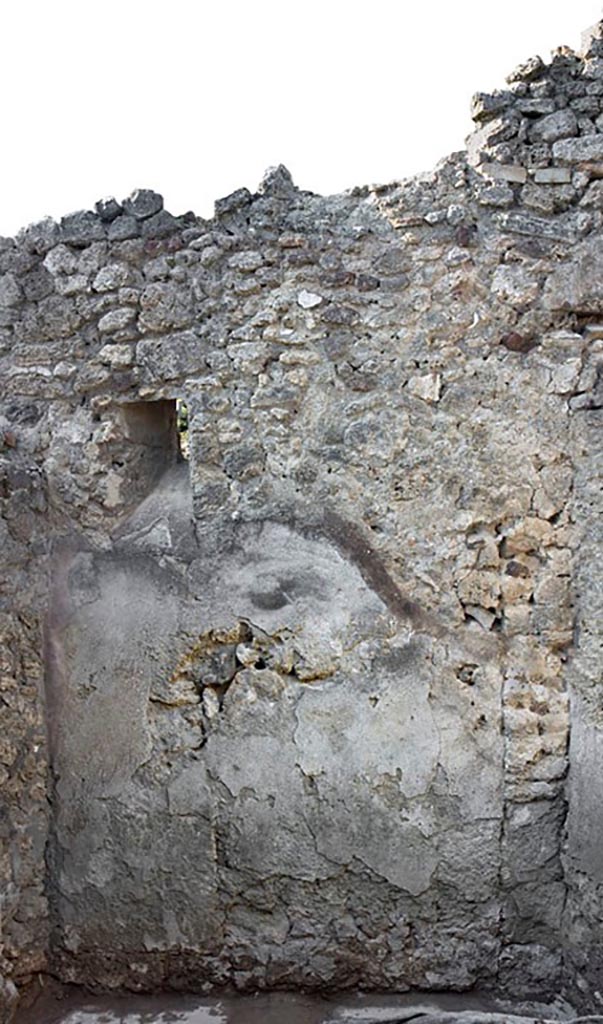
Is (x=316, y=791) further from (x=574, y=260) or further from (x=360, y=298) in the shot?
(x=574, y=260)

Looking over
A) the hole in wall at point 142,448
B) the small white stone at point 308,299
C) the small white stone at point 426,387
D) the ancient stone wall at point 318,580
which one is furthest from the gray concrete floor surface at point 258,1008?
the small white stone at point 308,299

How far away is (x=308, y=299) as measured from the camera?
3934 millimetres

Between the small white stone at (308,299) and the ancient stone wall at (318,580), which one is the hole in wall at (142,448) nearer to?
the ancient stone wall at (318,580)

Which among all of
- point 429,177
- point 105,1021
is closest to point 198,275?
point 429,177

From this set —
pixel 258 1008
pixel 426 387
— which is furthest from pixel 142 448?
pixel 258 1008

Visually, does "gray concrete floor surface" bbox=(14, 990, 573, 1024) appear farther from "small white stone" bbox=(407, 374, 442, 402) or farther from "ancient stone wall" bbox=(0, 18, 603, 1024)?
"small white stone" bbox=(407, 374, 442, 402)

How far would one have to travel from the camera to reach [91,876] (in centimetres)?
412

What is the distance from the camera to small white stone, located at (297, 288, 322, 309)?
393 cm

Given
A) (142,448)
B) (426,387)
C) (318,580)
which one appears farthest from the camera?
(142,448)

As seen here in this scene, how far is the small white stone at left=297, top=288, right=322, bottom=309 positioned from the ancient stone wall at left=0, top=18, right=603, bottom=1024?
1 centimetres

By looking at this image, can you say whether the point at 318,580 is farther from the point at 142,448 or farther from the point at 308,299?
the point at 308,299

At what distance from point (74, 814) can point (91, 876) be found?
26 centimetres

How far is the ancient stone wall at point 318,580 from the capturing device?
149 inches

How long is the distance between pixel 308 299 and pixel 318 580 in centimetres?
110
